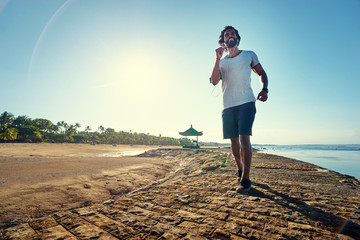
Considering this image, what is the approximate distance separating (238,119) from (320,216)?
134 centimetres

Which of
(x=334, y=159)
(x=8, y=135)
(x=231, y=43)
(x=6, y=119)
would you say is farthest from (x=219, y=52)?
(x=6, y=119)

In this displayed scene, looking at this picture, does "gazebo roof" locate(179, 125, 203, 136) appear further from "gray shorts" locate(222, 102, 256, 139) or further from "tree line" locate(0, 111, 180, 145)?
"tree line" locate(0, 111, 180, 145)

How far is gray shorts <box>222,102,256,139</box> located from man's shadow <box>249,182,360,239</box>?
32.8 inches

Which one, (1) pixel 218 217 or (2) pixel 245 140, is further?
(2) pixel 245 140

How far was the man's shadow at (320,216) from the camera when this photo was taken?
109 centimetres

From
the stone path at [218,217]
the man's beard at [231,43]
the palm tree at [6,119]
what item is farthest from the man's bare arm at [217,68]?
the palm tree at [6,119]

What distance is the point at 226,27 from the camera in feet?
8.70

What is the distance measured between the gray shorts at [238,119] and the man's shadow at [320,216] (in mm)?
833

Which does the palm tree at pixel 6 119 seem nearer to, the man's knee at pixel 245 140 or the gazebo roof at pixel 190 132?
the gazebo roof at pixel 190 132

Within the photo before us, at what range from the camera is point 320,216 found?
130 cm

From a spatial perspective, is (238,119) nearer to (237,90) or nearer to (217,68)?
(237,90)

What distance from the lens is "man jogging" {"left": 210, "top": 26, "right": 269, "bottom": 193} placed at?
7.16 ft

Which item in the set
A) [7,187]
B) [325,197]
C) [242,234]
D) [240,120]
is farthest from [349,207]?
[7,187]

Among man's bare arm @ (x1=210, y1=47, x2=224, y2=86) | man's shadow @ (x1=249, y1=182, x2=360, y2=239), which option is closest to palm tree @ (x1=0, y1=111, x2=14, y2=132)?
man's bare arm @ (x1=210, y1=47, x2=224, y2=86)
